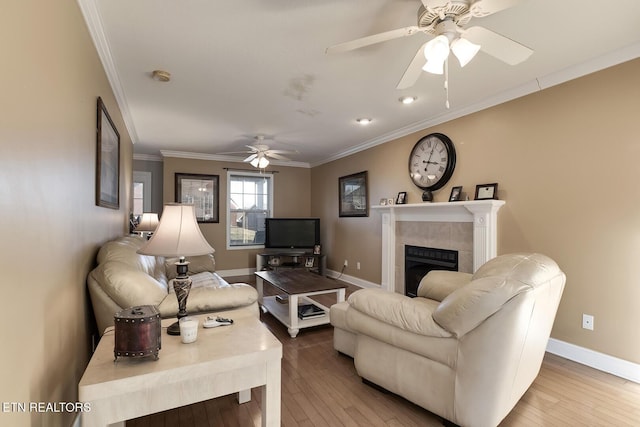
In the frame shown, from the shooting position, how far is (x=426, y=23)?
1.75 m

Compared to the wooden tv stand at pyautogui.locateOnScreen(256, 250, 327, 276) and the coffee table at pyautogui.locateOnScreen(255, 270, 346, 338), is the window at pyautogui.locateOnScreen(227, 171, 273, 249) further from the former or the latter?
the coffee table at pyautogui.locateOnScreen(255, 270, 346, 338)

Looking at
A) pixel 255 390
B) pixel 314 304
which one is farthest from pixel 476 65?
pixel 255 390

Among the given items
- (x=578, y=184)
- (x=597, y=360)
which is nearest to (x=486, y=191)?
(x=578, y=184)

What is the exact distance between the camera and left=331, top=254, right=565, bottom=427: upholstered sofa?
4.95 feet

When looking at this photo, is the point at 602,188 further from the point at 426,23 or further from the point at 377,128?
the point at 377,128

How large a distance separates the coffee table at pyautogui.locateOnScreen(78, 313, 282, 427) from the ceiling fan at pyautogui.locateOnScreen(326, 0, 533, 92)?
5.34 ft

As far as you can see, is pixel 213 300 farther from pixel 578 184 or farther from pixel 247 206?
pixel 247 206

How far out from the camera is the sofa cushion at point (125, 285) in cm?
174

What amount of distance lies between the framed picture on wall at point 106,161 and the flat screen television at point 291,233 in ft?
10.9

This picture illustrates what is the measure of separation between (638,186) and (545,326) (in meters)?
1.39

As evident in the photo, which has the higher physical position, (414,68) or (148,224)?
(414,68)

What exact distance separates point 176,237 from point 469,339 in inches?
63.1

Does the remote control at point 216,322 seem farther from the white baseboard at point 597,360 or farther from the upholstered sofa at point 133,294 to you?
the white baseboard at point 597,360

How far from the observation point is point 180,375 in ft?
3.99
